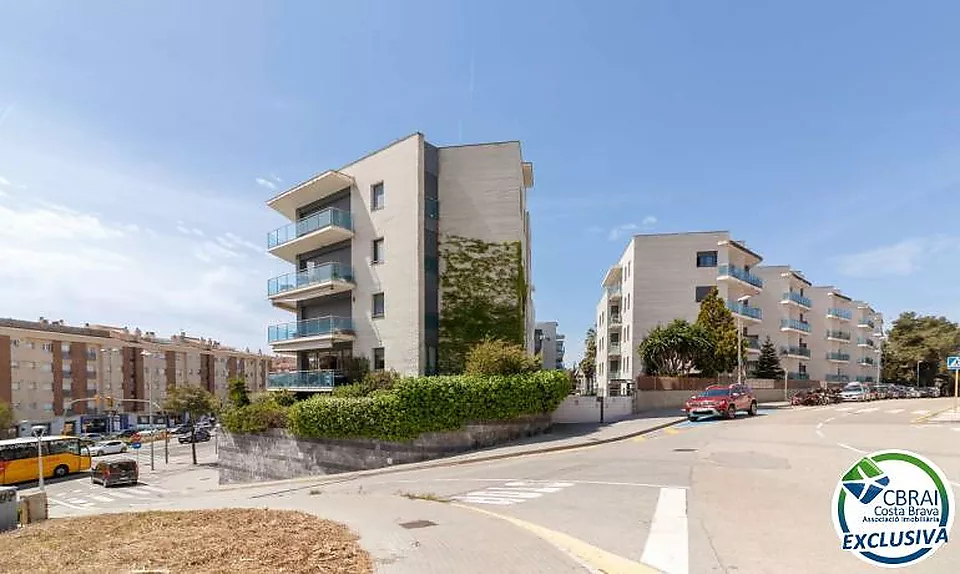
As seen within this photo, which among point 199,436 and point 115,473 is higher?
point 115,473

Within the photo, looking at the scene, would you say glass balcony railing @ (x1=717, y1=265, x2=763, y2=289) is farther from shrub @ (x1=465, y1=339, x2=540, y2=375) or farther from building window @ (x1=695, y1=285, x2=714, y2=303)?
shrub @ (x1=465, y1=339, x2=540, y2=375)

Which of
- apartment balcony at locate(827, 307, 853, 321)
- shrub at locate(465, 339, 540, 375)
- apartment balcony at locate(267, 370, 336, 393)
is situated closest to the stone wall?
shrub at locate(465, 339, 540, 375)

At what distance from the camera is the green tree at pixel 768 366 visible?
48875 mm

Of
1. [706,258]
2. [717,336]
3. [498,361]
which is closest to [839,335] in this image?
[706,258]

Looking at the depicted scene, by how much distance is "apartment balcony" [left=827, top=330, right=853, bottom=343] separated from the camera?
67875mm

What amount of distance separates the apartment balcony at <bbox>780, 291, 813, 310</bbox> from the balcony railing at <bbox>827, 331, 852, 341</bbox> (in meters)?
7.17

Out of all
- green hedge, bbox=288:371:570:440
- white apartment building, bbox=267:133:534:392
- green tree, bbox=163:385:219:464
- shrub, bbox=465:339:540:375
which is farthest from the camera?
green tree, bbox=163:385:219:464

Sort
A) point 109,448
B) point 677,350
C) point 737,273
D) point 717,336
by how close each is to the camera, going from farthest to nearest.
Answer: point 109,448 → point 737,273 → point 717,336 → point 677,350

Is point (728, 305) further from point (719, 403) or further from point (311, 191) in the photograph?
point (311, 191)

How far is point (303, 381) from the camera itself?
2750 cm

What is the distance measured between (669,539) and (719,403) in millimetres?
21942

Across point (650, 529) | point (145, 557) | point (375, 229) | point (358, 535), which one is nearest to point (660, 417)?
point (375, 229)

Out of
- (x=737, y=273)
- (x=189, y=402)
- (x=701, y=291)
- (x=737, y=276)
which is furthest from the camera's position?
(x=189, y=402)

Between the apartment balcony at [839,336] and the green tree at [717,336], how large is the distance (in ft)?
123
